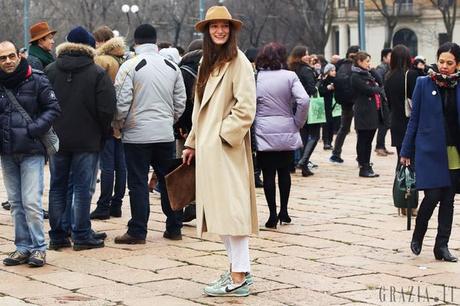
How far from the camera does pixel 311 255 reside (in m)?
9.43

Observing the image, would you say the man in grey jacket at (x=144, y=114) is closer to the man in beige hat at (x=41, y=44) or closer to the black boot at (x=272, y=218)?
the black boot at (x=272, y=218)

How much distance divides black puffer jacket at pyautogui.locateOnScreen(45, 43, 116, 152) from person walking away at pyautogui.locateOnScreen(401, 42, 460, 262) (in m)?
2.63

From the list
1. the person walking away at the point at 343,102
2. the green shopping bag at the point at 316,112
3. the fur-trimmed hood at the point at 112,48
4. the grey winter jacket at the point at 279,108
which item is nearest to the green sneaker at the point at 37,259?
the grey winter jacket at the point at 279,108

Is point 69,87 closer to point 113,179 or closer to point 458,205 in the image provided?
point 113,179

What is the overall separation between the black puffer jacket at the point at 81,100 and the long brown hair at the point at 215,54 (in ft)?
6.50

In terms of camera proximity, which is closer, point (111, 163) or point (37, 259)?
point (37, 259)

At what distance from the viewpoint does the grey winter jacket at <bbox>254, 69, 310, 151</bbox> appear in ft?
36.5

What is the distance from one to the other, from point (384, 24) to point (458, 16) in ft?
16.9

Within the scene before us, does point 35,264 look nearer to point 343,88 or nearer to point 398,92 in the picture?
point 398,92

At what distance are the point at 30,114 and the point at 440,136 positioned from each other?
322cm

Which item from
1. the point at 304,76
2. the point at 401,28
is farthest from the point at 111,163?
the point at 401,28

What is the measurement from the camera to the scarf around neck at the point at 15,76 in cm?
883

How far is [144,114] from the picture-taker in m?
9.92

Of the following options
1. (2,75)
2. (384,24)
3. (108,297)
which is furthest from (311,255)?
(384,24)
